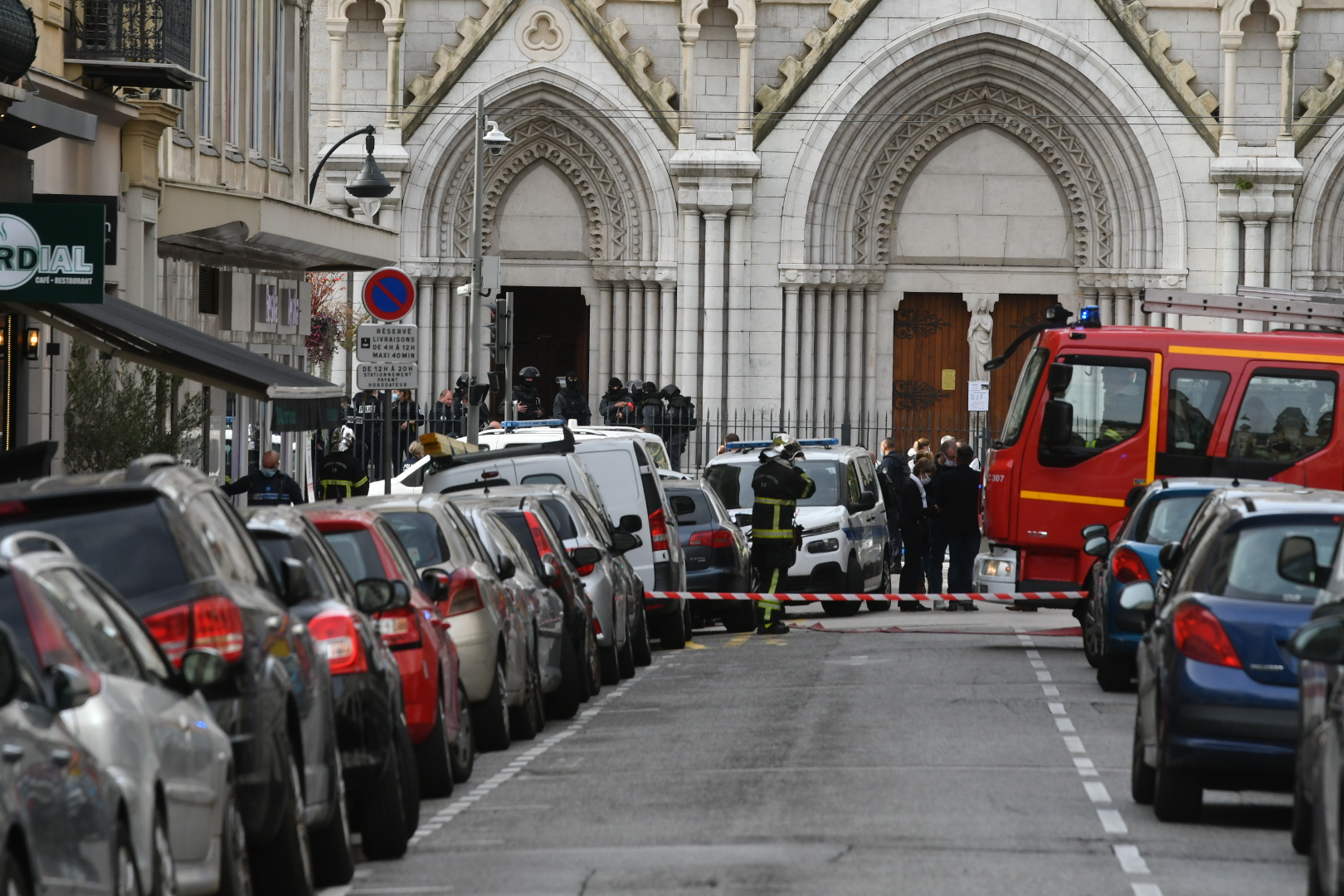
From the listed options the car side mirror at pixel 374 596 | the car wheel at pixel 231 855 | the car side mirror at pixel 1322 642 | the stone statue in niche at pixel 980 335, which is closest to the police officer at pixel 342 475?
the car side mirror at pixel 374 596

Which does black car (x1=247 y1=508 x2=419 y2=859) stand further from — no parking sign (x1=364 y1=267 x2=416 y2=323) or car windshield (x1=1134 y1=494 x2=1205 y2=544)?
no parking sign (x1=364 y1=267 x2=416 y2=323)

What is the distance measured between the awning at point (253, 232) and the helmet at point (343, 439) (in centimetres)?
196

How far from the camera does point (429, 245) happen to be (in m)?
37.8

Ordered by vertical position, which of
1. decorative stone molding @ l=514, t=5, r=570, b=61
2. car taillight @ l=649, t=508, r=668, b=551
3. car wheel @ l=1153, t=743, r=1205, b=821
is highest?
decorative stone molding @ l=514, t=5, r=570, b=61

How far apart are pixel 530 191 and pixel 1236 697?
29458mm

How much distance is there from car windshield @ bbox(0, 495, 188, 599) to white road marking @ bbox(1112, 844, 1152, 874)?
3.60 m

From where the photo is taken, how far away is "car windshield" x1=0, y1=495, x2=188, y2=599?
7.60 metres

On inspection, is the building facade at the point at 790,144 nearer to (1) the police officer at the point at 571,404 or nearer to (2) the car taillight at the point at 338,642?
(1) the police officer at the point at 571,404

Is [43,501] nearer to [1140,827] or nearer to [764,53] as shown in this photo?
[1140,827]

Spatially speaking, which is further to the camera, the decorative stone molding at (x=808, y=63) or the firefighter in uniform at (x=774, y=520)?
the decorative stone molding at (x=808, y=63)

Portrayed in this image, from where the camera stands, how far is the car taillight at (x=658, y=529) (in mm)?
20469

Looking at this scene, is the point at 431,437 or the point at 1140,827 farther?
the point at 431,437

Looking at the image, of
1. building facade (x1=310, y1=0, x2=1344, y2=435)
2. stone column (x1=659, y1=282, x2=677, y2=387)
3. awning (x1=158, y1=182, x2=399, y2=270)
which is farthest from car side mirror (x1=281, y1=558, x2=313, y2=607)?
stone column (x1=659, y1=282, x2=677, y2=387)

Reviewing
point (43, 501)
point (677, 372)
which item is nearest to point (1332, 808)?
point (43, 501)
